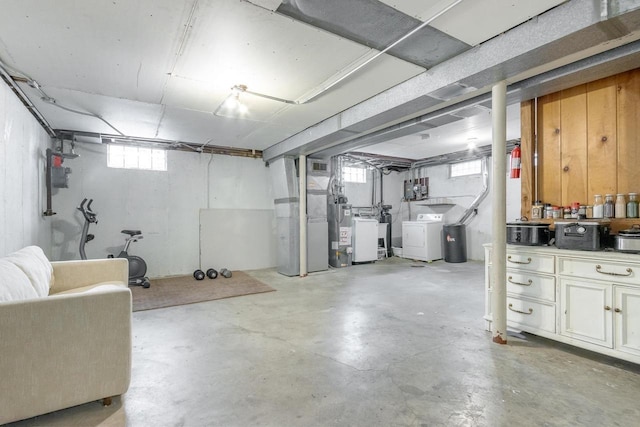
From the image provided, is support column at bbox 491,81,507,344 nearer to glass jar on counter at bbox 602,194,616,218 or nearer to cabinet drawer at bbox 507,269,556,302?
cabinet drawer at bbox 507,269,556,302

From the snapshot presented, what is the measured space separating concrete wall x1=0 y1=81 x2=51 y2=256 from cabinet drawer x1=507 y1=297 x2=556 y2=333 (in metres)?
4.72

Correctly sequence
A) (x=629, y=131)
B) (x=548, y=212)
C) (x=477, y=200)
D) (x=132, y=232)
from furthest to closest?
(x=477, y=200) → (x=132, y=232) → (x=548, y=212) → (x=629, y=131)

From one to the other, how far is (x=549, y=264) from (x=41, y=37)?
4382 mm

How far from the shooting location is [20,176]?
3.27 meters

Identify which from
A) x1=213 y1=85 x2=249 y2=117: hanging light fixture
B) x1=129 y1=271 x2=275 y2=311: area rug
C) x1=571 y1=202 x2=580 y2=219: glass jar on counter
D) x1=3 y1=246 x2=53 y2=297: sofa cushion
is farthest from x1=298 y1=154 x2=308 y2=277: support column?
x1=571 y1=202 x2=580 y2=219: glass jar on counter

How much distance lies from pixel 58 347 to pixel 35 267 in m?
1.05

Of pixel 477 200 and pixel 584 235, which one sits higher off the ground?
pixel 477 200

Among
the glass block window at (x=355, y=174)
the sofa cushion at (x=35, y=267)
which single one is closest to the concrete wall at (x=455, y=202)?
the glass block window at (x=355, y=174)

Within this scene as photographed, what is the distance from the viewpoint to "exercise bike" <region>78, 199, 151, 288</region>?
4711mm

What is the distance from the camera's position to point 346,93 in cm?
334

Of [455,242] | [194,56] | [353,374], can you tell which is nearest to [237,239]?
[194,56]

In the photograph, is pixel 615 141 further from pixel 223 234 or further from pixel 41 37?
pixel 223 234

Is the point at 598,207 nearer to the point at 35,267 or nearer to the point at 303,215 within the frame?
the point at 303,215

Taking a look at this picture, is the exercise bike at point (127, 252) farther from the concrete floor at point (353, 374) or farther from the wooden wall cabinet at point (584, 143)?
the wooden wall cabinet at point (584, 143)
